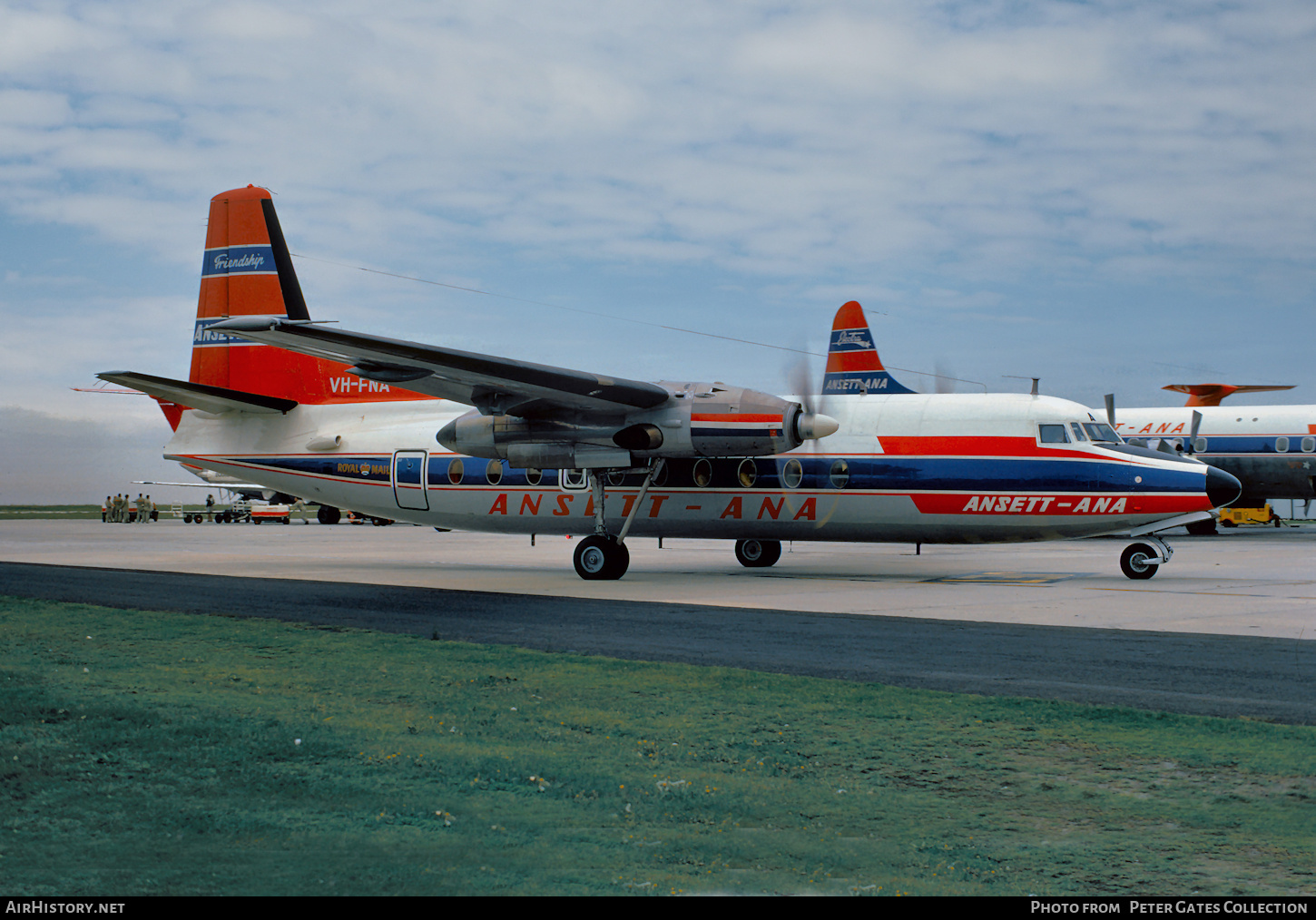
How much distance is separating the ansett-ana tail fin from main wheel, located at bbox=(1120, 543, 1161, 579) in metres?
20.4

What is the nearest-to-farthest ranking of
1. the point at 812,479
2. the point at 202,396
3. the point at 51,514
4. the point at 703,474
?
the point at 812,479
the point at 703,474
the point at 202,396
the point at 51,514

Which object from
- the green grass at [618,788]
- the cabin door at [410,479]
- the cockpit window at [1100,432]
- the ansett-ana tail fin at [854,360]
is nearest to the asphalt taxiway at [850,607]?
the green grass at [618,788]

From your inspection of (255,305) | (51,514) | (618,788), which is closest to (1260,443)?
(255,305)

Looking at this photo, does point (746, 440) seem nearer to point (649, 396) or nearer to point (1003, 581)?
point (649, 396)

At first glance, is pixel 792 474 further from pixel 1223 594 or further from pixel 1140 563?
pixel 1223 594

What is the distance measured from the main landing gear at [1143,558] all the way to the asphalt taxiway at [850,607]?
35cm

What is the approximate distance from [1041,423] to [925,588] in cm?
421

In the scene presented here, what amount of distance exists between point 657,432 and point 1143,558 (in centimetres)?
968

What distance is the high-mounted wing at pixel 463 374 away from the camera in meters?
17.3

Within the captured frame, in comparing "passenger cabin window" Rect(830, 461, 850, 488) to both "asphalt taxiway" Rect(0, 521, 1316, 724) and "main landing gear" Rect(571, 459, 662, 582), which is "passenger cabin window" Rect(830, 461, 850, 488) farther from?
"main landing gear" Rect(571, 459, 662, 582)

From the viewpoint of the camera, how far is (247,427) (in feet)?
82.1

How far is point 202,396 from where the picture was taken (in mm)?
23594

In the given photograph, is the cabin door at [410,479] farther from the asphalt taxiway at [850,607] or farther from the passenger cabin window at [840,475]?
the passenger cabin window at [840,475]

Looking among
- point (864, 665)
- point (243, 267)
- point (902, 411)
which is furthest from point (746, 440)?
point (243, 267)
